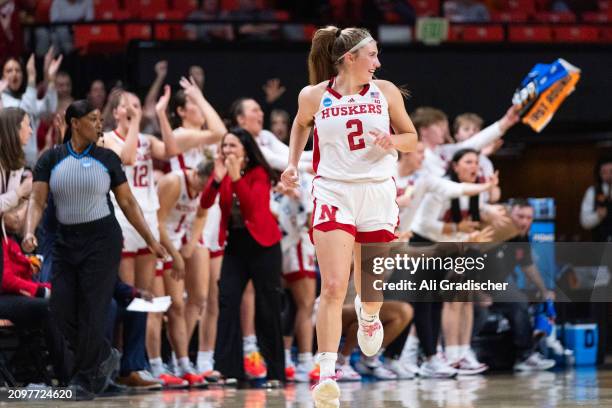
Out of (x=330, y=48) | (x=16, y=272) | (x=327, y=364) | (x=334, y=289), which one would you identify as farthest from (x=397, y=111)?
(x=16, y=272)

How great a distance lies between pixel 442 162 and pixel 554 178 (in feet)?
28.5

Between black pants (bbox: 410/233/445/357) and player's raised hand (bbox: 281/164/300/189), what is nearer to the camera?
player's raised hand (bbox: 281/164/300/189)

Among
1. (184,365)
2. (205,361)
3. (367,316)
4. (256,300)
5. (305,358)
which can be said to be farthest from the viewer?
(305,358)

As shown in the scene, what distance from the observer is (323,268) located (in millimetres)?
6445

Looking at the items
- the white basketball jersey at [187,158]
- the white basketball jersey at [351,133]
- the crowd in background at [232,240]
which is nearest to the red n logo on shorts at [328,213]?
the white basketball jersey at [351,133]

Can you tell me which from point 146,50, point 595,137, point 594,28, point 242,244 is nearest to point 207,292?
point 242,244

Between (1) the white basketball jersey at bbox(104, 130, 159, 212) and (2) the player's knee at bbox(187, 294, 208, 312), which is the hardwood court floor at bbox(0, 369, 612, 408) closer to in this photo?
(2) the player's knee at bbox(187, 294, 208, 312)

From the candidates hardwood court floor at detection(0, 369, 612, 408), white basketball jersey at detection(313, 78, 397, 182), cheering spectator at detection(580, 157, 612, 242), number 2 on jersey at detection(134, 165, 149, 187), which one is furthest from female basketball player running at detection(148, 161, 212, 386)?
cheering spectator at detection(580, 157, 612, 242)

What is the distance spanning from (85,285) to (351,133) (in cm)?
225

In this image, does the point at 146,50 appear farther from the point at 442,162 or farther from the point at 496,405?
the point at 496,405

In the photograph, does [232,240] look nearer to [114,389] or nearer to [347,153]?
[114,389]

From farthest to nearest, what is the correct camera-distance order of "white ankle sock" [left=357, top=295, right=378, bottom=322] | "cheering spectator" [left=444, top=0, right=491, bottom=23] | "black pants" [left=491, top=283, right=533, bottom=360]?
"cheering spectator" [left=444, top=0, right=491, bottom=23] → "black pants" [left=491, top=283, right=533, bottom=360] → "white ankle sock" [left=357, top=295, right=378, bottom=322]

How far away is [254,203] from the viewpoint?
29.1 feet

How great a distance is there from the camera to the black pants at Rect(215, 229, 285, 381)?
891 centimetres
